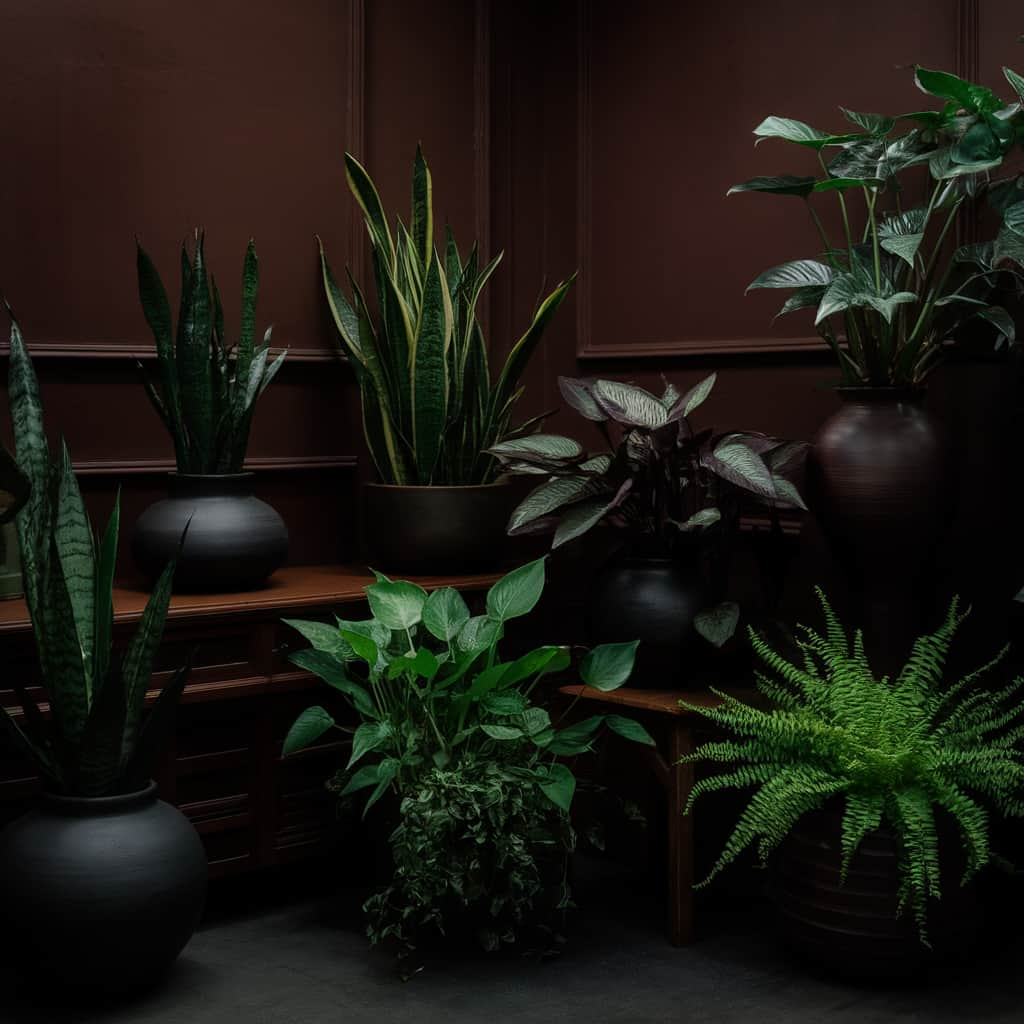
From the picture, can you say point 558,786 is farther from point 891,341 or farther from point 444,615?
point 891,341

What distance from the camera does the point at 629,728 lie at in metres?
2.57

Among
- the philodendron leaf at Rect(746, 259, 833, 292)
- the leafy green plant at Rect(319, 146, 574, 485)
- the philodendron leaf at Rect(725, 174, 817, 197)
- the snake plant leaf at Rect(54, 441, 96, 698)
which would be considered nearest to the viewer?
the snake plant leaf at Rect(54, 441, 96, 698)

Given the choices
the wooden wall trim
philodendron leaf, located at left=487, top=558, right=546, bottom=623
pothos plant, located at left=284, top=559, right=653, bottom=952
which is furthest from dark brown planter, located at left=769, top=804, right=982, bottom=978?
the wooden wall trim

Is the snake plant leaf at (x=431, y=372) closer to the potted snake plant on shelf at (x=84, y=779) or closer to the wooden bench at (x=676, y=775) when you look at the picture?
the wooden bench at (x=676, y=775)

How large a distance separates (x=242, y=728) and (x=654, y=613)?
2.87ft

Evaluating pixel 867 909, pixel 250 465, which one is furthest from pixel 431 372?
pixel 867 909

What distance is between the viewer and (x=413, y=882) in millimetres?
2436

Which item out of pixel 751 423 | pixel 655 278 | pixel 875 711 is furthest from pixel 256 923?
pixel 655 278

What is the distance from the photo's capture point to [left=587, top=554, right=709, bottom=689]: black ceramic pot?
2748 millimetres

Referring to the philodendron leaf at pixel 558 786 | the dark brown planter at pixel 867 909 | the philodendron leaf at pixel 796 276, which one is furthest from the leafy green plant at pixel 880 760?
the philodendron leaf at pixel 796 276

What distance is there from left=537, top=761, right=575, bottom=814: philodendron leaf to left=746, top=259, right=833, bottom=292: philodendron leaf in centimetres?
100

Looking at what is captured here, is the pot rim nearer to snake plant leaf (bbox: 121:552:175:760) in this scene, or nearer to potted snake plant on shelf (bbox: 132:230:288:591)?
snake plant leaf (bbox: 121:552:175:760)

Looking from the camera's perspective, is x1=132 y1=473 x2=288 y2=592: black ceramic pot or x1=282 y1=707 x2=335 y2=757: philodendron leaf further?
x1=132 y1=473 x2=288 y2=592: black ceramic pot

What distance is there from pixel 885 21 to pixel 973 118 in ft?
1.80
